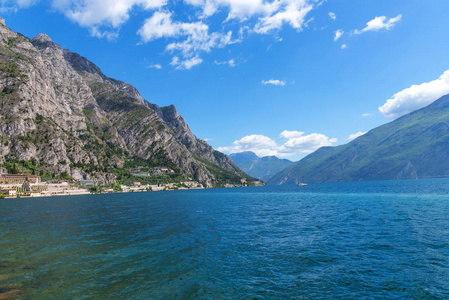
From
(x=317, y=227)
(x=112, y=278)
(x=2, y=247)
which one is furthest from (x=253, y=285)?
(x=2, y=247)

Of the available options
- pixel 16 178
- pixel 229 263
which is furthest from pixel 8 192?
pixel 229 263

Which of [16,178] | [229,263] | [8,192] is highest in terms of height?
[16,178]

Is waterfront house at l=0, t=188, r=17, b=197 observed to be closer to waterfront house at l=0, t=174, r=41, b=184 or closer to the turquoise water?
waterfront house at l=0, t=174, r=41, b=184

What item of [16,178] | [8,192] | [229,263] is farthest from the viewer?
[16,178]

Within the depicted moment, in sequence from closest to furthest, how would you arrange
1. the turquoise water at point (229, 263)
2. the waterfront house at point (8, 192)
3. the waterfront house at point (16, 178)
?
the turquoise water at point (229, 263), the waterfront house at point (8, 192), the waterfront house at point (16, 178)

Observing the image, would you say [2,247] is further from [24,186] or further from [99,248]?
[24,186]

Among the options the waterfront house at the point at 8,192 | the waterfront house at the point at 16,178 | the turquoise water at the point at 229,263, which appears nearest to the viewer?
the turquoise water at the point at 229,263

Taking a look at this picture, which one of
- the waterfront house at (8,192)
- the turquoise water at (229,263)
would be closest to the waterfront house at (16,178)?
the waterfront house at (8,192)

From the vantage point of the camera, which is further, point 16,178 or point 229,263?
point 16,178

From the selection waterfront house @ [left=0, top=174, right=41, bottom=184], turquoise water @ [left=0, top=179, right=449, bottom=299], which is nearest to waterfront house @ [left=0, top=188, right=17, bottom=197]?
waterfront house @ [left=0, top=174, right=41, bottom=184]

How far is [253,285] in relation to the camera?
715 inches

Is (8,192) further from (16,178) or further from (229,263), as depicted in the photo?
(229,263)

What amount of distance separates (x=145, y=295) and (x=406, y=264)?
22.9 metres

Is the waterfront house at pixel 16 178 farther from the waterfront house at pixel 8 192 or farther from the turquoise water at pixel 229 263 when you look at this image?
the turquoise water at pixel 229 263
